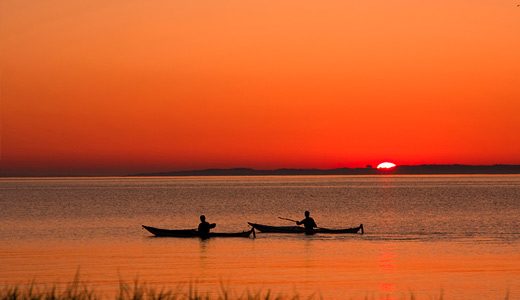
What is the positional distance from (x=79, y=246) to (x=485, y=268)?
72.5 ft

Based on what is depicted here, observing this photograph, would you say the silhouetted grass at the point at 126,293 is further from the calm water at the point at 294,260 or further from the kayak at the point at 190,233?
the kayak at the point at 190,233

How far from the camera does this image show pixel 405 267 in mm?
39438

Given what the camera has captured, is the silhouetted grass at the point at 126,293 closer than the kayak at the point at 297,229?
Yes

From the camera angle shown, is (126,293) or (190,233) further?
(190,233)

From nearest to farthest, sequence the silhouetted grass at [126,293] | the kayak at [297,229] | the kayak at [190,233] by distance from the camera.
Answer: the silhouetted grass at [126,293] → the kayak at [190,233] → the kayak at [297,229]

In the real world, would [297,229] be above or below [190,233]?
above

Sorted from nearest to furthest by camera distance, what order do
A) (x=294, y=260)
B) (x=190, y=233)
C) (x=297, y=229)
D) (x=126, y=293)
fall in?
(x=126, y=293) → (x=294, y=260) → (x=190, y=233) → (x=297, y=229)

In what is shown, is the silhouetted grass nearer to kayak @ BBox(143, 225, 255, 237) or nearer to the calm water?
the calm water

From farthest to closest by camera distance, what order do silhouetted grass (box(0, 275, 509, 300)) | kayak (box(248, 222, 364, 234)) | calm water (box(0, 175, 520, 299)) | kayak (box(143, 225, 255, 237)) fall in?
1. kayak (box(248, 222, 364, 234))
2. kayak (box(143, 225, 255, 237))
3. calm water (box(0, 175, 520, 299))
4. silhouetted grass (box(0, 275, 509, 300))

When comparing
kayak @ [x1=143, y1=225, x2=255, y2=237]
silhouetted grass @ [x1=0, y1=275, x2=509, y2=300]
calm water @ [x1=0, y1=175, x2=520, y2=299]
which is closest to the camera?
silhouetted grass @ [x1=0, y1=275, x2=509, y2=300]

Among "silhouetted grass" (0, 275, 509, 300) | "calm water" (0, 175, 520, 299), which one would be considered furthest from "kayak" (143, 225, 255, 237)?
"silhouetted grass" (0, 275, 509, 300)

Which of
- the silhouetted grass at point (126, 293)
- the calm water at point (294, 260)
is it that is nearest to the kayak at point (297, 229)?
the calm water at point (294, 260)

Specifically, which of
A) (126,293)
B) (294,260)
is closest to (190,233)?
(294,260)

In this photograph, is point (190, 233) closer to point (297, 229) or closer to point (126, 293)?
point (297, 229)
